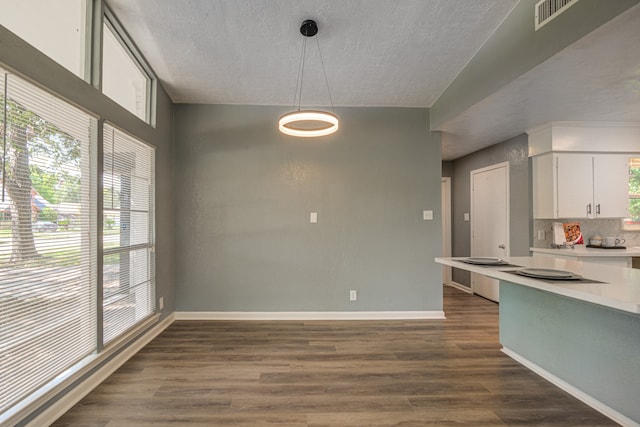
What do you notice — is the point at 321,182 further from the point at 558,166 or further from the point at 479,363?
the point at 558,166

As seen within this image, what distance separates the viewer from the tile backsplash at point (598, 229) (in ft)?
12.7

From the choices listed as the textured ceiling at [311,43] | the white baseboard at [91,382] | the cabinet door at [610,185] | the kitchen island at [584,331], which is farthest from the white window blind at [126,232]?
the cabinet door at [610,185]

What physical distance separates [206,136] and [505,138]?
13.4 feet

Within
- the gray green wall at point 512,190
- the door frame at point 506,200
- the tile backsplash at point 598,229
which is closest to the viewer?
the tile backsplash at point 598,229

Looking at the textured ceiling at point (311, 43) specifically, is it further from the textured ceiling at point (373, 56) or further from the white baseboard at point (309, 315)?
the white baseboard at point (309, 315)

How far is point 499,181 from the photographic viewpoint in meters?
4.49

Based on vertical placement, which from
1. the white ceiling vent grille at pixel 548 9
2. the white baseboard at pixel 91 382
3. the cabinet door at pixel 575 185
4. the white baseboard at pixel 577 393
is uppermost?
the white ceiling vent grille at pixel 548 9

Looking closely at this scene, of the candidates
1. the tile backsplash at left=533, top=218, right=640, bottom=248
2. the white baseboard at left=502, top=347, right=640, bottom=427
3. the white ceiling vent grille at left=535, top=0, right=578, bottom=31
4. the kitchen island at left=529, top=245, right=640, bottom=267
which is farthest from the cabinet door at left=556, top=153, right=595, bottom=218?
the white ceiling vent grille at left=535, top=0, right=578, bottom=31

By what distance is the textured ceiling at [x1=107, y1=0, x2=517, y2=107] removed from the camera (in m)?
2.28

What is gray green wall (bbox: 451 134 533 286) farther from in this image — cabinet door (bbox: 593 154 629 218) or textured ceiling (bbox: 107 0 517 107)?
textured ceiling (bbox: 107 0 517 107)

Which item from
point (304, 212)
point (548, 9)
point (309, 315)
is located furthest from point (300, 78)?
point (309, 315)

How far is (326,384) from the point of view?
90.6 inches

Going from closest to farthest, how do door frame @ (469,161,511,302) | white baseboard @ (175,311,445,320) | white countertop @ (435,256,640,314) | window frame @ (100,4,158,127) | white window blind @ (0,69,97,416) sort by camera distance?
white countertop @ (435,256,640,314) < white window blind @ (0,69,97,416) < window frame @ (100,4,158,127) < white baseboard @ (175,311,445,320) < door frame @ (469,161,511,302)

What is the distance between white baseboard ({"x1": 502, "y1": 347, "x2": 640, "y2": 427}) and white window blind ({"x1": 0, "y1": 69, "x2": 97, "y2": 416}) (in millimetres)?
3495
